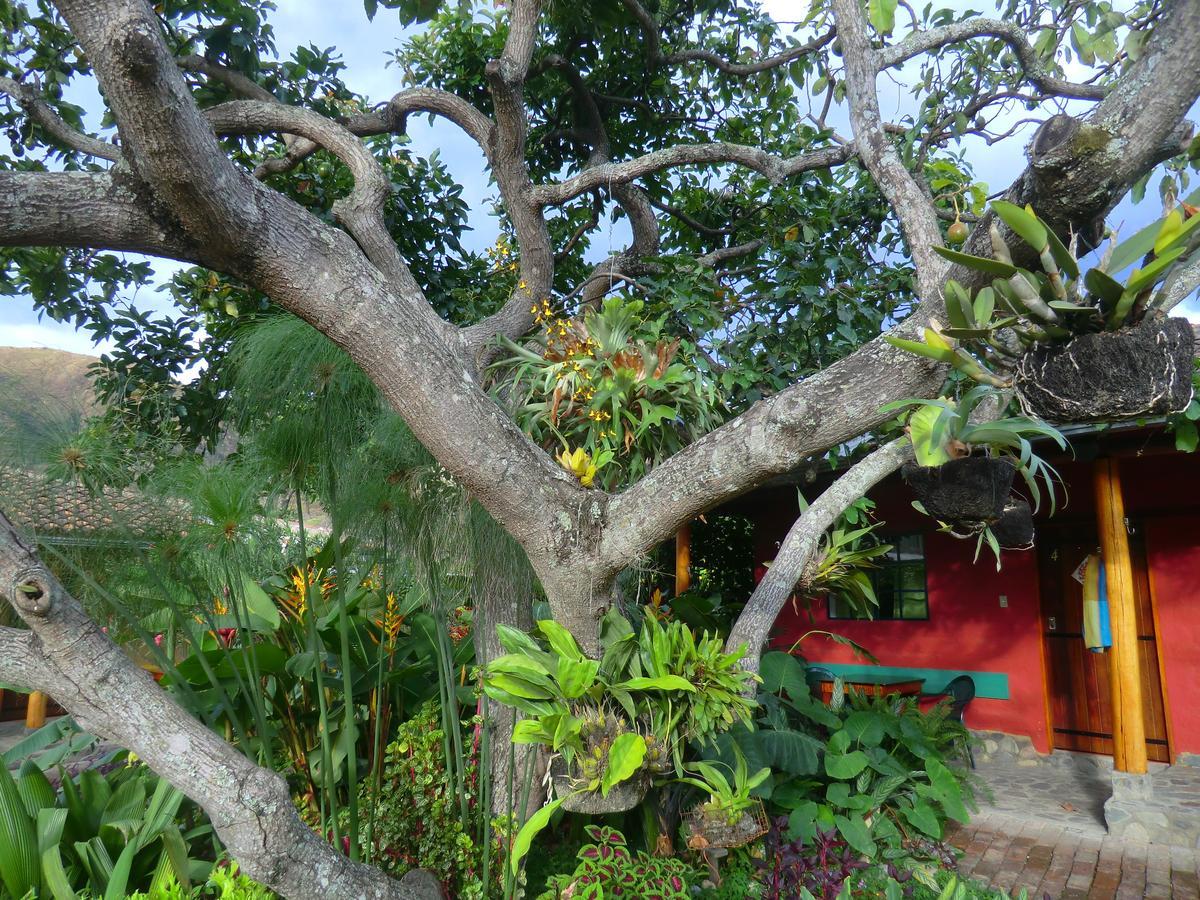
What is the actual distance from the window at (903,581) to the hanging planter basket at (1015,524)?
501 cm

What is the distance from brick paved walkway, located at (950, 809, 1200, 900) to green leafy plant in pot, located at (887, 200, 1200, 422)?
3352mm

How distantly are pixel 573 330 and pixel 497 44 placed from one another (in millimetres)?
3785

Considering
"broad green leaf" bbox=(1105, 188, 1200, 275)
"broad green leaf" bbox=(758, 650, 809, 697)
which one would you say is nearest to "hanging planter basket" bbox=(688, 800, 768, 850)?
"broad green leaf" bbox=(1105, 188, 1200, 275)

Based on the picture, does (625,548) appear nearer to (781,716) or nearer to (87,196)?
(87,196)

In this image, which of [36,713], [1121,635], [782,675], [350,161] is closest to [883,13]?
[350,161]

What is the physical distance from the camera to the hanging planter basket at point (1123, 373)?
141cm

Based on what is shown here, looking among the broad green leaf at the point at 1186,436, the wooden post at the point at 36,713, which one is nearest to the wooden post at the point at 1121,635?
the broad green leaf at the point at 1186,436

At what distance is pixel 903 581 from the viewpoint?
7223 millimetres

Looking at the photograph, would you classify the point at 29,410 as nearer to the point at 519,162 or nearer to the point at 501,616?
the point at 501,616

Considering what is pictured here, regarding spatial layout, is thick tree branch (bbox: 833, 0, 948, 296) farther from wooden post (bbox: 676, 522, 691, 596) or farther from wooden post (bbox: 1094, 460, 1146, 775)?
wooden post (bbox: 676, 522, 691, 596)

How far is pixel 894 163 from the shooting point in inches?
123

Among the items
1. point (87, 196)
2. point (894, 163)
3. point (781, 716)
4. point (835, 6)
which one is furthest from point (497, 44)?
point (781, 716)

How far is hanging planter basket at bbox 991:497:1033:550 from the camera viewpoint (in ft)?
7.30

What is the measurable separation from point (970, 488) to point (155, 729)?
235cm
